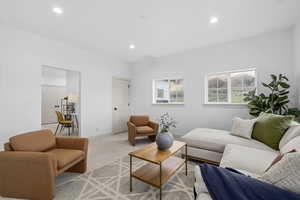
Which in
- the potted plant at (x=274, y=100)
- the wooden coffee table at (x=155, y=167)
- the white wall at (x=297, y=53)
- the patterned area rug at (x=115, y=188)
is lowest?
the patterned area rug at (x=115, y=188)

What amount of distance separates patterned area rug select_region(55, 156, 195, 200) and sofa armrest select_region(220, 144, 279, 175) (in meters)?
0.64

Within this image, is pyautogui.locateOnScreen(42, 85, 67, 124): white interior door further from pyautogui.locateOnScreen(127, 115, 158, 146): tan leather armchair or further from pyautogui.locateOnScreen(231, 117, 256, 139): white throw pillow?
pyautogui.locateOnScreen(231, 117, 256, 139): white throw pillow

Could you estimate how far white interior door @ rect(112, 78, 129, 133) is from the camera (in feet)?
16.1

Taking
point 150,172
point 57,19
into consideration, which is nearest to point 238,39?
point 150,172

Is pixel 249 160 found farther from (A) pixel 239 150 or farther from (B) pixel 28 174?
(B) pixel 28 174

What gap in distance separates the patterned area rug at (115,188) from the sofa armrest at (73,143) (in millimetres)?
434

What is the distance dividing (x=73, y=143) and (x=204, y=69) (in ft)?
12.3

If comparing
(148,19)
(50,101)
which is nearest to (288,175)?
(148,19)

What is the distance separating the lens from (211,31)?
9.80 feet

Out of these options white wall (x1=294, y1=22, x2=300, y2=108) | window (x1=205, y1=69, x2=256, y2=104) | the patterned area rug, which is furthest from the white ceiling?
the patterned area rug

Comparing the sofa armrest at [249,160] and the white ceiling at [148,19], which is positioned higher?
the white ceiling at [148,19]

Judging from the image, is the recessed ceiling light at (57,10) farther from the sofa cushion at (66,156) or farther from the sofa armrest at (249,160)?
the sofa armrest at (249,160)

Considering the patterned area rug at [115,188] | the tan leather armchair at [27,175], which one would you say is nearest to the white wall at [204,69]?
the patterned area rug at [115,188]

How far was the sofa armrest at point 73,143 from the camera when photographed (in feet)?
7.10
